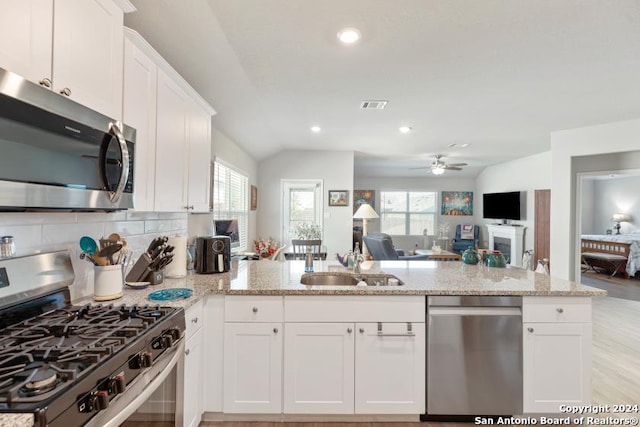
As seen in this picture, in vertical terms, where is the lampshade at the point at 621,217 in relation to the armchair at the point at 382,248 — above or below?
above

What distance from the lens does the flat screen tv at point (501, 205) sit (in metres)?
6.90

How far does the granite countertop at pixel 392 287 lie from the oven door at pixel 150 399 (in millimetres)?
302

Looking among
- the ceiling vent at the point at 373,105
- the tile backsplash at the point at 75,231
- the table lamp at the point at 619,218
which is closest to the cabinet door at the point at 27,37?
the tile backsplash at the point at 75,231

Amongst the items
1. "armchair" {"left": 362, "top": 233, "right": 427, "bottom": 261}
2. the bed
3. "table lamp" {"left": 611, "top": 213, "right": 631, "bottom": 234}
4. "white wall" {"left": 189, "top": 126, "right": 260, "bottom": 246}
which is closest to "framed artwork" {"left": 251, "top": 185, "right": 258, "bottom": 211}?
"white wall" {"left": 189, "top": 126, "right": 260, "bottom": 246}

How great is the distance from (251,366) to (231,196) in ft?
9.49

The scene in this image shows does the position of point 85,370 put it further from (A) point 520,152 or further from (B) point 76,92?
(A) point 520,152

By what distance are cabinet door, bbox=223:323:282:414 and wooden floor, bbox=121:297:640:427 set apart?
157 mm

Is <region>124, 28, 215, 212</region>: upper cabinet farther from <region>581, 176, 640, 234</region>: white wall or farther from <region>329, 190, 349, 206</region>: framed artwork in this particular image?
<region>581, 176, 640, 234</region>: white wall

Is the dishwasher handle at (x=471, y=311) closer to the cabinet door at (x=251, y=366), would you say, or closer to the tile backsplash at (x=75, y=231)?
the cabinet door at (x=251, y=366)

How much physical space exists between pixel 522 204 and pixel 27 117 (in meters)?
7.96

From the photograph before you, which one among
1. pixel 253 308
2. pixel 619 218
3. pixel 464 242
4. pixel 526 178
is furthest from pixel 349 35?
pixel 619 218

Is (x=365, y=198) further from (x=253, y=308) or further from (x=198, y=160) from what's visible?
(x=253, y=308)

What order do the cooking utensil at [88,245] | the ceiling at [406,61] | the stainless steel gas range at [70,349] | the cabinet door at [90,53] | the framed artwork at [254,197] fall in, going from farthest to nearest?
the framed artwork at [254,197]
the ceiling at [406,61]
the cooking utensil at [88,245]
the cabinet door at [90,53]
the stainless steel gas range at [70,349]

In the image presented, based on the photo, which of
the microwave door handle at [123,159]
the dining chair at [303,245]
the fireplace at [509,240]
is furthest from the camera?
the fireplace at [509,240]
